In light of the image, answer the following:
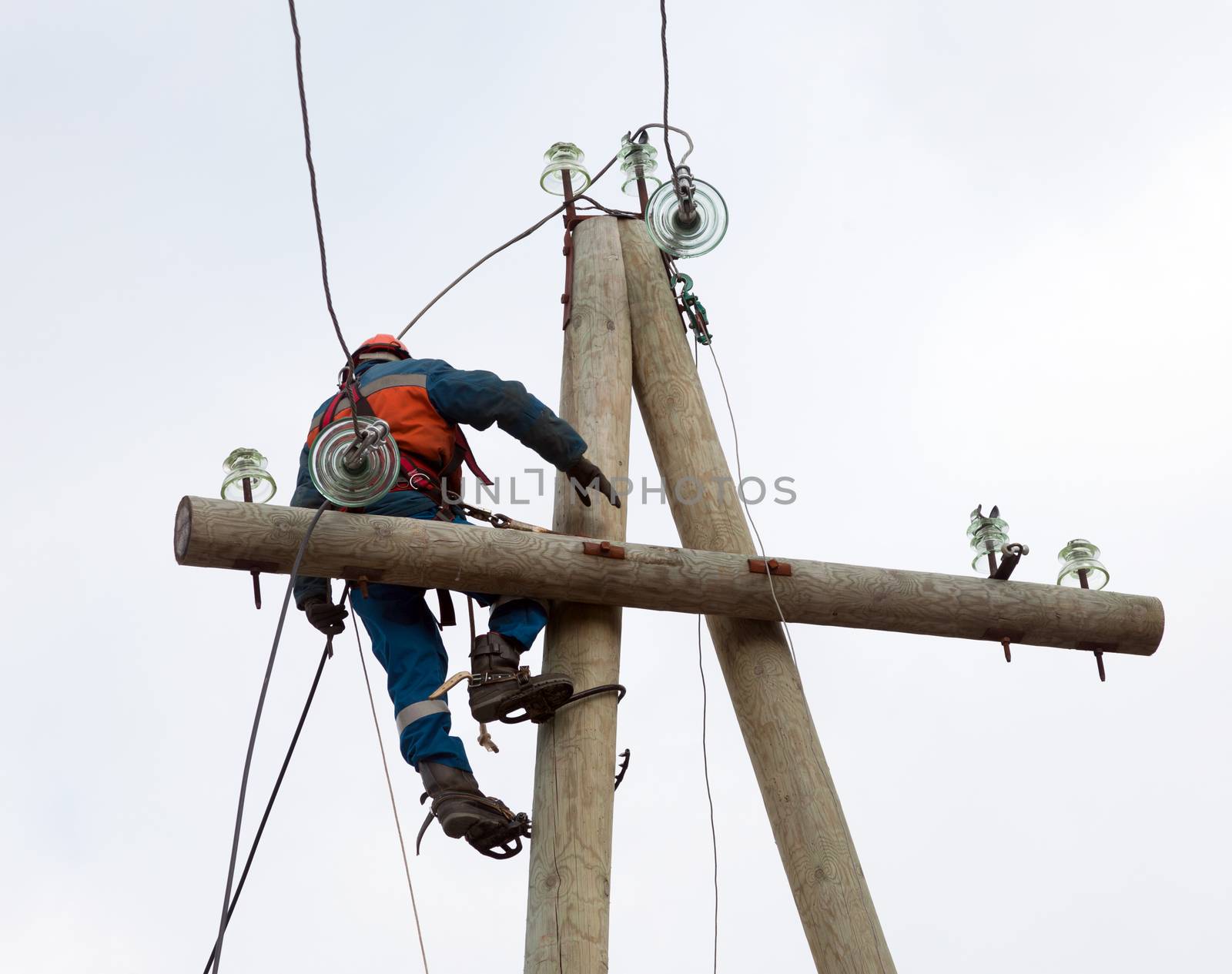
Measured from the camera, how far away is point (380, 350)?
19.5 feet

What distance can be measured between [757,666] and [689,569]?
0.44 meters

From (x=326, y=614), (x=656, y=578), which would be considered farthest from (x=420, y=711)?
(x=656, y=578)

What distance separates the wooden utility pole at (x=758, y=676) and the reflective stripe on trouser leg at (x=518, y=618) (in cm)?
70

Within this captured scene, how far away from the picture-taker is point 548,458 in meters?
5.48

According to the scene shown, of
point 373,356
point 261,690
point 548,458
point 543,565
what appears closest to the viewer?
point 261,690

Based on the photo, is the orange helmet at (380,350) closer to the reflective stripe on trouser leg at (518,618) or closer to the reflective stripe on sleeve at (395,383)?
the reflective stripe on sleeve at (395,383)

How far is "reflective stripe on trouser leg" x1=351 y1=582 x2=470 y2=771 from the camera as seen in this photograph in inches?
203

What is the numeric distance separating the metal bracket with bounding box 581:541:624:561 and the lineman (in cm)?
24

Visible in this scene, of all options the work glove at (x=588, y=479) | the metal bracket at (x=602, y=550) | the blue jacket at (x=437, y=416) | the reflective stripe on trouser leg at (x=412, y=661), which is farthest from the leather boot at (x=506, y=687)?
the work glove at (x=588, y=479)

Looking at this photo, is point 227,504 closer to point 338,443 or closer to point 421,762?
point 338,443

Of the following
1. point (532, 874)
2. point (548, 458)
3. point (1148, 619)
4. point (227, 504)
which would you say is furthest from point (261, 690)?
point (1148, 619)

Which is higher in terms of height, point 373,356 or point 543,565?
point 373,356

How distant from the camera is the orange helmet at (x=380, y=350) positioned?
594 cm

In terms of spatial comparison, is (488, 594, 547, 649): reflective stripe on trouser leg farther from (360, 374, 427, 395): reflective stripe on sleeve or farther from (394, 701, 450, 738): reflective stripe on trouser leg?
(360, 374, 427, 395): reflective stripe on sleeve
